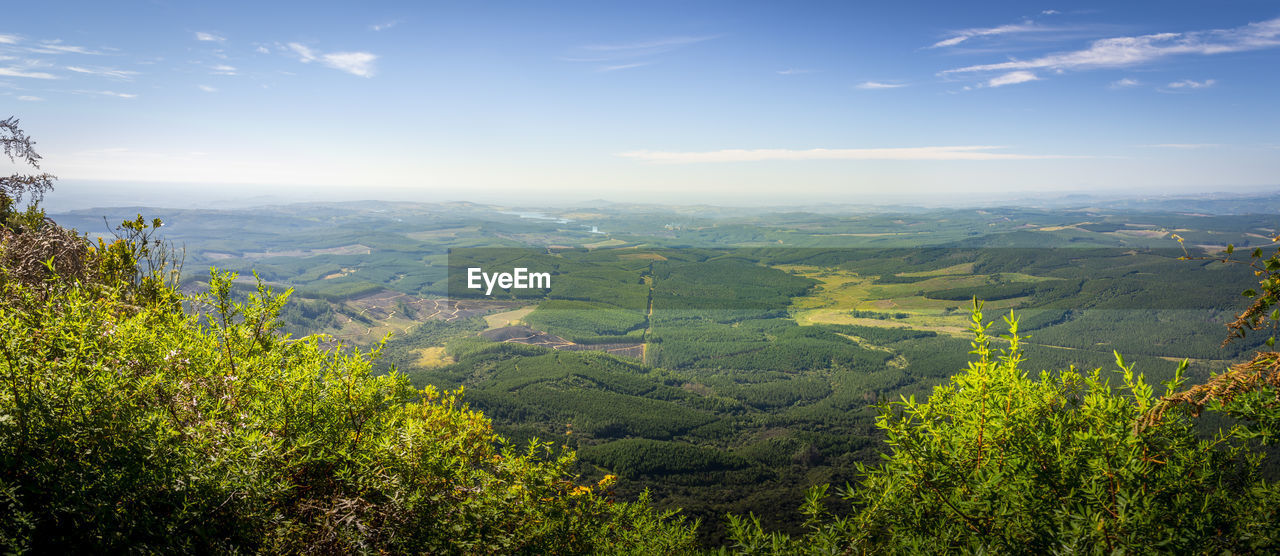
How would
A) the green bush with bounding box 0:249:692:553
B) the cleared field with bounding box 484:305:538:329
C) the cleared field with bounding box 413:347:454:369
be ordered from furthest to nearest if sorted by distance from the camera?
the cleared field with bounding box 484:305:538:329 < the cleared field with bounding box 413:347:454:369 < the green bush with bounding box 0:249:692:553

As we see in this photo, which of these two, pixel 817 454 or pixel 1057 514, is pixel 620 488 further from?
pixel 1057 514

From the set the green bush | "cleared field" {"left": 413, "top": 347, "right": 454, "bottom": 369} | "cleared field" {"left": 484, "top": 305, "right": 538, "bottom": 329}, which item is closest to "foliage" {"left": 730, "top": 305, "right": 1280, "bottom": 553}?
the green bush

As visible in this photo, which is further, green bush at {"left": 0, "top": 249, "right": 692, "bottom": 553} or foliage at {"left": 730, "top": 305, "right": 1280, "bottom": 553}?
green bush at {"left": 0, "top": 249, "right": 692, "bottom": 553}

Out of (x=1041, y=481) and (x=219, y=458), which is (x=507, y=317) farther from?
(x=1041, y=481)

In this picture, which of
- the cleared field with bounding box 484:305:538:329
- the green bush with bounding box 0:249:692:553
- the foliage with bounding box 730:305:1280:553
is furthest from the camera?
the cleared field with bounding box 484:305:538:329

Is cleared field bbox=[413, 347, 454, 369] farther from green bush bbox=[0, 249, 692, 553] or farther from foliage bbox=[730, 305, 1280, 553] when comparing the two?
foliage bbox=[730, 305, 1280, 553]

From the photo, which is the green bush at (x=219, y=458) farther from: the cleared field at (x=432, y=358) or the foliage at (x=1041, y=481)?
the cleared field at (x=432, y=358)

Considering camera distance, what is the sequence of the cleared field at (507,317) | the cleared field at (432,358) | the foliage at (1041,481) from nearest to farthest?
the foliage at (1041,481) < the cleared field at (432,358) < the cleared field at (507,317)

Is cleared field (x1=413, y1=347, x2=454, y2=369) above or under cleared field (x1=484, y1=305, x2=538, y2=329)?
under

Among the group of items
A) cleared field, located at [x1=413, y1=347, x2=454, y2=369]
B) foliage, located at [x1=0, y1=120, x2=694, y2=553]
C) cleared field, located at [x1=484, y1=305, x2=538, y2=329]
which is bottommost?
cleared field, located at [x1=413, y1=347, x2=454, y2=369]

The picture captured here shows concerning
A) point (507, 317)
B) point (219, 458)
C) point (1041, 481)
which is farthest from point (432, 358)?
point (1041, 481)

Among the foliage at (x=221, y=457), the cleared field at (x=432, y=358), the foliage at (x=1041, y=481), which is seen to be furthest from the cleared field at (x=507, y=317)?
the foliage at (x=1041, y=481)

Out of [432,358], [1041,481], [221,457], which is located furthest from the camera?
[432,358]
